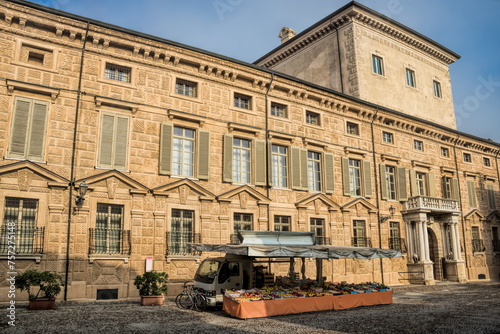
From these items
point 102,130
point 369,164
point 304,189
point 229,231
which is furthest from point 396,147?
point 102,130

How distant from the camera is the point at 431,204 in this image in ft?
90.3

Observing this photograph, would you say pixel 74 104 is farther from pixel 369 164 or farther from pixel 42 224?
pixel 369 164

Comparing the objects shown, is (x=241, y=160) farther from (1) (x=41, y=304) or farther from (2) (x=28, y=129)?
(1) (x=41, y=304)

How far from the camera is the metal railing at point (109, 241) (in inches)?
637

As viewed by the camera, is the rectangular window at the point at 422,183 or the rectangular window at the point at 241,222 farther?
the rectangular window at the point at 422,183

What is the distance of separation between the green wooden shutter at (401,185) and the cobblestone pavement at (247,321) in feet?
37.4

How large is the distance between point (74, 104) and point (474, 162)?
30.4 m

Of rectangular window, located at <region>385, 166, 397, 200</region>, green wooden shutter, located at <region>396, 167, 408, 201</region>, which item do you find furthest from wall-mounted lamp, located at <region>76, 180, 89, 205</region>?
green wooden shutter, located at <region>396, 167, 408, 201</region>

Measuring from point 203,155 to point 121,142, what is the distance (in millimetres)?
3646

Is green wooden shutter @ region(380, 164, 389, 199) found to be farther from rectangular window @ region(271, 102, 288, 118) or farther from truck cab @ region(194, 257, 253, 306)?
truck cab @ region(194, 257, 253, 306)

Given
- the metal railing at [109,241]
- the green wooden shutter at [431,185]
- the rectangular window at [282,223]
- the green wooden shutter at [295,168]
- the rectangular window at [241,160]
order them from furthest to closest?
the green wooden shutter at [431,185], the green wooden shutter at [295,168], the rectangular window at [282,223], the rectangular window at [241,160], the metal railing at [109,241]

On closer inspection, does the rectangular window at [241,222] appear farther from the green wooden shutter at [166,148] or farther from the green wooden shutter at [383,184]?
the green wooden shutter at [383,184]

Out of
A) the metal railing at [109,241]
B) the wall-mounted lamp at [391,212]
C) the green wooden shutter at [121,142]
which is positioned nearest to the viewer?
the metal railing at [109,241]

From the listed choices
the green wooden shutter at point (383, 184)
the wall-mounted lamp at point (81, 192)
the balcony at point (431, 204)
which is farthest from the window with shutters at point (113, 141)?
the balcony at point (431, 204)
